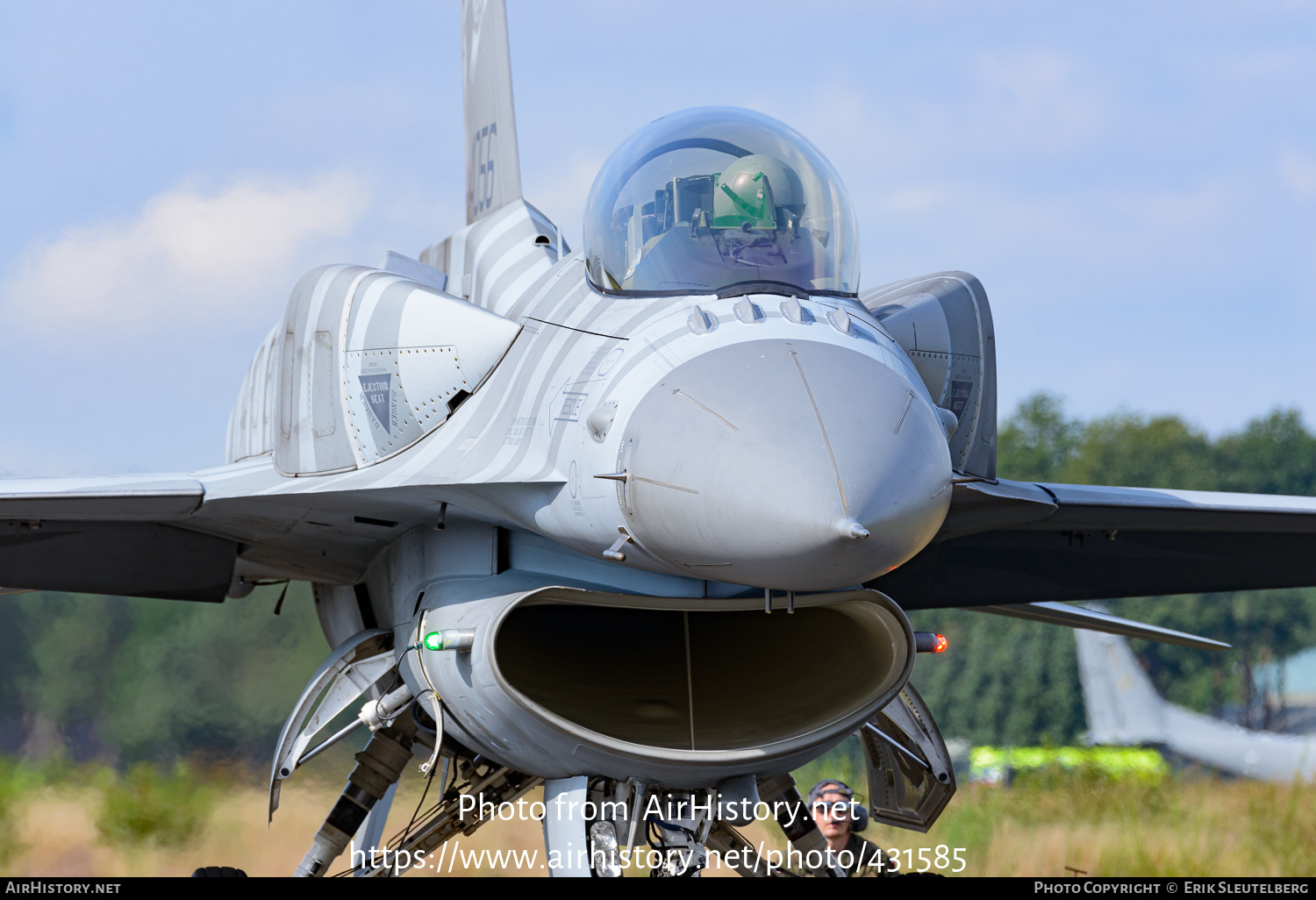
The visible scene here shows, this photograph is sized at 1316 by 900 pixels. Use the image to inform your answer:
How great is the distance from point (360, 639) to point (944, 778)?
108 inches

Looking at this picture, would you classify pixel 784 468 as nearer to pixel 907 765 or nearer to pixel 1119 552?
pixel 907 765

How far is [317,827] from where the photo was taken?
8766 millimetres

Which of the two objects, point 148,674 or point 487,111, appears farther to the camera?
point 148,674

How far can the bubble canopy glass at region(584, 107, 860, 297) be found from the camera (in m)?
4.14

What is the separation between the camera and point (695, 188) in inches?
168

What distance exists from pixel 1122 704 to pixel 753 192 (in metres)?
15.9

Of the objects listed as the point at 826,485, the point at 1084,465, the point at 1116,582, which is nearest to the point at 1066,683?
the point at 1084,465

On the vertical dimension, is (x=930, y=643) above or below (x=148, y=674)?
below

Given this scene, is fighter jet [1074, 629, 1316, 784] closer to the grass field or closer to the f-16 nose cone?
the grass field

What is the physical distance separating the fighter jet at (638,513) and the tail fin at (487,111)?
168 cm

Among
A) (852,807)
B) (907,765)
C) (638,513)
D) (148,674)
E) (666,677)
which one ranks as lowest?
(852,807)

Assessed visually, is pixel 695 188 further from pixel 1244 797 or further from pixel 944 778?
pixel 1244 797

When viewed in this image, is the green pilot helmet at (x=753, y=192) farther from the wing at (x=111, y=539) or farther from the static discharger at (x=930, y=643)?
the wing at (x=111, y=539)

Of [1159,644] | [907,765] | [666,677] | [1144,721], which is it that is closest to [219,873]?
[666,677]
